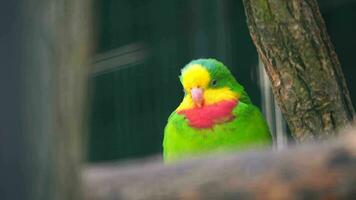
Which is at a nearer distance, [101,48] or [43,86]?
[43,86]

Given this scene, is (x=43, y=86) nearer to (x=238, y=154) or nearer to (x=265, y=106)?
(x=238, y=154)

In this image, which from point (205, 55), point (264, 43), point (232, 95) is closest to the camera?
point (264, 43)

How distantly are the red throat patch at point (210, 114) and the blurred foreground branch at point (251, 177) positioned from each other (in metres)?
1.84

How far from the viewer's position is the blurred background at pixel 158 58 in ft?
11.7

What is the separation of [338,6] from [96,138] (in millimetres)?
1531

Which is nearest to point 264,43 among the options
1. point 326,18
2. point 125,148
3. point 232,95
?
point 232,95

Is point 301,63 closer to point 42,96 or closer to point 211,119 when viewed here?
point 211,119

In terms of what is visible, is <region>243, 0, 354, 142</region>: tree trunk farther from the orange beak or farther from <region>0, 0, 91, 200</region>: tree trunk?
<region>0, 0, 91, 200</region>: tree trunk

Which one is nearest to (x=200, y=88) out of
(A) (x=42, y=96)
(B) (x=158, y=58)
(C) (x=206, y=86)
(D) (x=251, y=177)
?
(C) (x=206, y=86)

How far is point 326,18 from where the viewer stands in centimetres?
348

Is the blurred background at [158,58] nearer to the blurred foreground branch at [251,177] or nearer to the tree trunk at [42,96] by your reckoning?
the blurred foreground branch at [251,177]

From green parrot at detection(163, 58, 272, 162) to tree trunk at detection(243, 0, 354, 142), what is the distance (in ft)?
1.23

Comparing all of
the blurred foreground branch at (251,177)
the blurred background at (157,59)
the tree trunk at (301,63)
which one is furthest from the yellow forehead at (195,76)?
the blurred foreground branch at (251,177)

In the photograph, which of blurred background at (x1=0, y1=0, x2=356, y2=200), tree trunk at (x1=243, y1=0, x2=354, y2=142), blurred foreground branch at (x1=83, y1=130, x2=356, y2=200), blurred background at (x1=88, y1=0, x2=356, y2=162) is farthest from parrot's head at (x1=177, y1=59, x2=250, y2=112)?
blurred foreground branch at (x1=83, y1=130, x2=356, y2=200)
